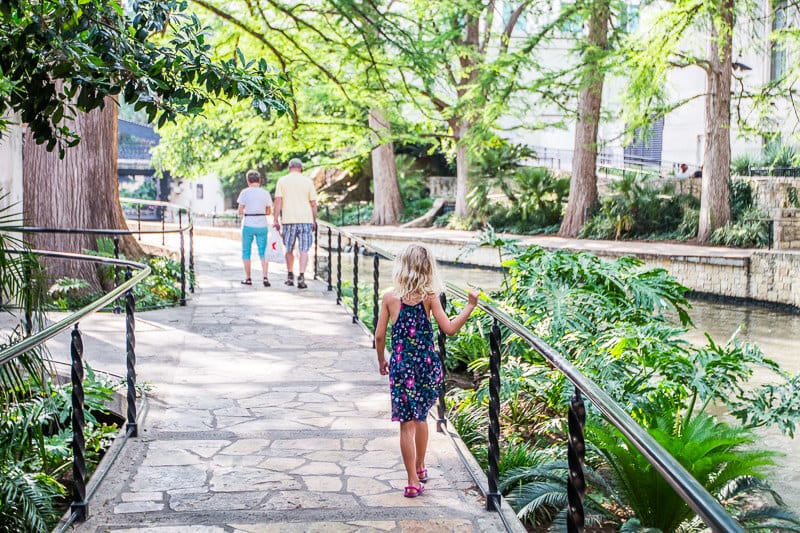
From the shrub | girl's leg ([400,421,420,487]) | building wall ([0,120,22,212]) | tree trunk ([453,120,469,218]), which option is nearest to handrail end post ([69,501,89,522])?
girl's leg ([400,421,420,487])

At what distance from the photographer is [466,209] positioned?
2769 cm

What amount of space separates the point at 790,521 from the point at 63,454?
159 inches

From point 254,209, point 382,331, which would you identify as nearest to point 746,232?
point 254,209

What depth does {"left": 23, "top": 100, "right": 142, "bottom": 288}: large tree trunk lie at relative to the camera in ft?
34.9

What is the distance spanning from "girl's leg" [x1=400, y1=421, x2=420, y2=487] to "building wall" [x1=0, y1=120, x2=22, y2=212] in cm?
689

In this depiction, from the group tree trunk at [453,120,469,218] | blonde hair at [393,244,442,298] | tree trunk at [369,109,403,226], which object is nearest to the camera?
blonde hair at [393,244,442,298]

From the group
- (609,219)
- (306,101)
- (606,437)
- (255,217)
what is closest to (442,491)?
(606,437)

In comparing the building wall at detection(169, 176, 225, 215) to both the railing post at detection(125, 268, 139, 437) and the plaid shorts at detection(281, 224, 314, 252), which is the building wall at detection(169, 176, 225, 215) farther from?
the railing post at detection(125, 268, 139, 437)

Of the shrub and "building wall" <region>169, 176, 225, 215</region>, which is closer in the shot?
the shrub

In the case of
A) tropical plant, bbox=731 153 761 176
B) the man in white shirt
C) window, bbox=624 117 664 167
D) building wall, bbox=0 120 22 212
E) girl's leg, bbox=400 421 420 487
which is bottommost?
girl's leg, bbox=400 421 420 487

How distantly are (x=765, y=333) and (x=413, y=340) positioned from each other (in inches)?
396

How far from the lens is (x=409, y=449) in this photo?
171 inches

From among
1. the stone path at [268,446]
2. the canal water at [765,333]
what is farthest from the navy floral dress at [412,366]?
the canal water at [765,333]

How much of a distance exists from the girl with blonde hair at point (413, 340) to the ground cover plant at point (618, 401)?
2.82 ft
